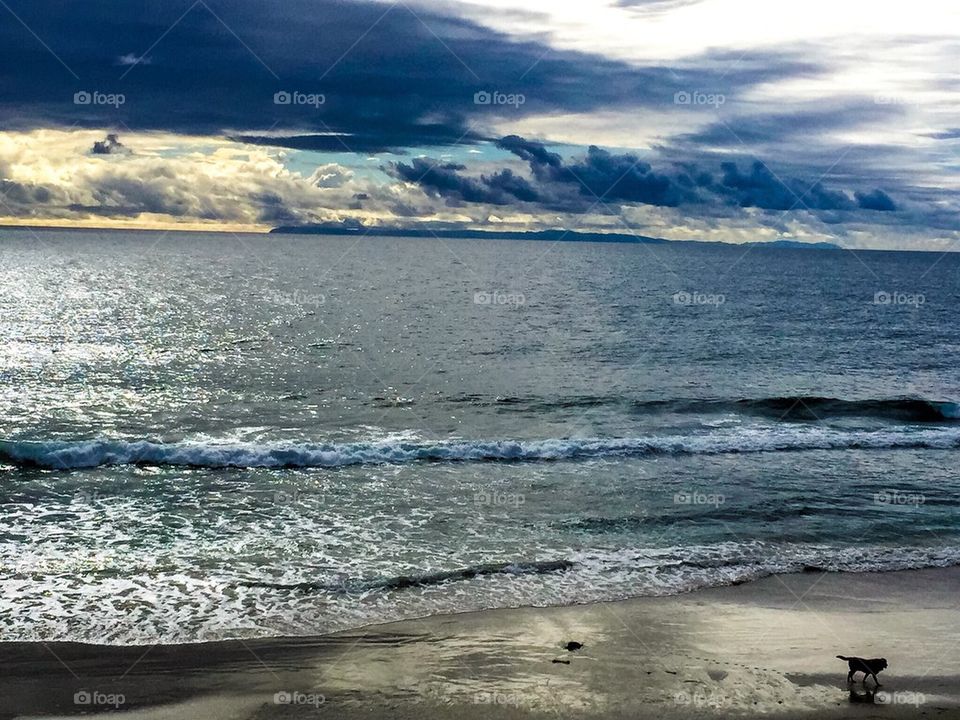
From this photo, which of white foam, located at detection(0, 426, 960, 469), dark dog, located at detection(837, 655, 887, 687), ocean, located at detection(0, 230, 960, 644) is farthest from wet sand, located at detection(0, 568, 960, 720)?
white foam, located at detection(0, 426, 960, 469)

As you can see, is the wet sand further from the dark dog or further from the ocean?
the ocean

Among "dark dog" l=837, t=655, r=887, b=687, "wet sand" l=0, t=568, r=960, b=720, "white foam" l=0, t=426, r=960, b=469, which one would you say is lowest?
"wet sand" l=0, t=568, r=960, b=720

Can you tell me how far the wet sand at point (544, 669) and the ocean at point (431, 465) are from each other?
0.79 m

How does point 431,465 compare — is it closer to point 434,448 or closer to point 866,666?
point 434,448

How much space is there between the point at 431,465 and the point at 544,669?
488 inches

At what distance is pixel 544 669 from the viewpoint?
11.4m

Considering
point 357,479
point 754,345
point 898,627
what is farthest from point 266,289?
point 898,627

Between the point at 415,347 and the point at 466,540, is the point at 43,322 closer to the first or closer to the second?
the point at 415,347

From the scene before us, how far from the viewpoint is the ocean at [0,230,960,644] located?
14539 millimetres

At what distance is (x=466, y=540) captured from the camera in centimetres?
1692

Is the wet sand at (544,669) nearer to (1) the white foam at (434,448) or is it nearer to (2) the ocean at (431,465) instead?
(2) the ocean at (431,465)

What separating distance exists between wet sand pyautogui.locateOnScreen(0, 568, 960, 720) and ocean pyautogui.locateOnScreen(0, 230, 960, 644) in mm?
795

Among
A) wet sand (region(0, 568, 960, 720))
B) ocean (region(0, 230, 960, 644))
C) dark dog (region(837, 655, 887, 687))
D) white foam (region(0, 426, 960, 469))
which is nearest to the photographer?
wet sand (region(0, 568, 960, 720))

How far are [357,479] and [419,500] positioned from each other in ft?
9.00
